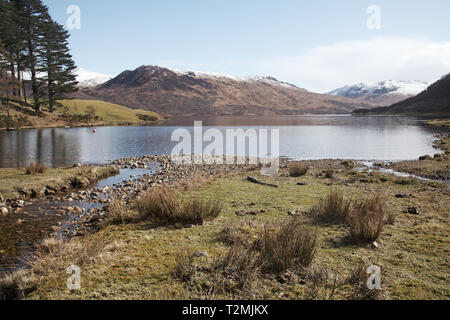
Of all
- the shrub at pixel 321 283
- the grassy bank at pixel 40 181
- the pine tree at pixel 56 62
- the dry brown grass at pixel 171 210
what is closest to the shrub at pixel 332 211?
the dry brown grass at pixel 171 210

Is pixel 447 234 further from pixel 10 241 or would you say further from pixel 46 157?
pixel 46 157

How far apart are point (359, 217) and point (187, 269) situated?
443 cm

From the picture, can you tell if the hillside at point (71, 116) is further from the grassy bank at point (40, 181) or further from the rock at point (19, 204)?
the rock at point (19, 204)

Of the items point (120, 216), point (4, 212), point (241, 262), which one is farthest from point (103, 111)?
point (241, 262)

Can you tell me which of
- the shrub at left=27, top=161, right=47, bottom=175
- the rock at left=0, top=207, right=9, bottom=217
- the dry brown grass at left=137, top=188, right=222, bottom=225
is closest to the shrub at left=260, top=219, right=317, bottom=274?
the dry brown grass at left=137, top=188, right=222, bottom=225

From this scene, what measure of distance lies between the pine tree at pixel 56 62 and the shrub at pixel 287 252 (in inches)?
2561

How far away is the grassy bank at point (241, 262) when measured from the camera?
4438 mm

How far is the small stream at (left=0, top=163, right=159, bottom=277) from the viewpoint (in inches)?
289

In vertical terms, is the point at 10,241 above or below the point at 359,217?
below

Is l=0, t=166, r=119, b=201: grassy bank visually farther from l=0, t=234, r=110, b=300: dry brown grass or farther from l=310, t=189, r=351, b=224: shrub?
l=310, t=189, r=351, b=224: shrub

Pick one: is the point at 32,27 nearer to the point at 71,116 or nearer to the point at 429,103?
the point at 71,116

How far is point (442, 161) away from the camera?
2181cm
